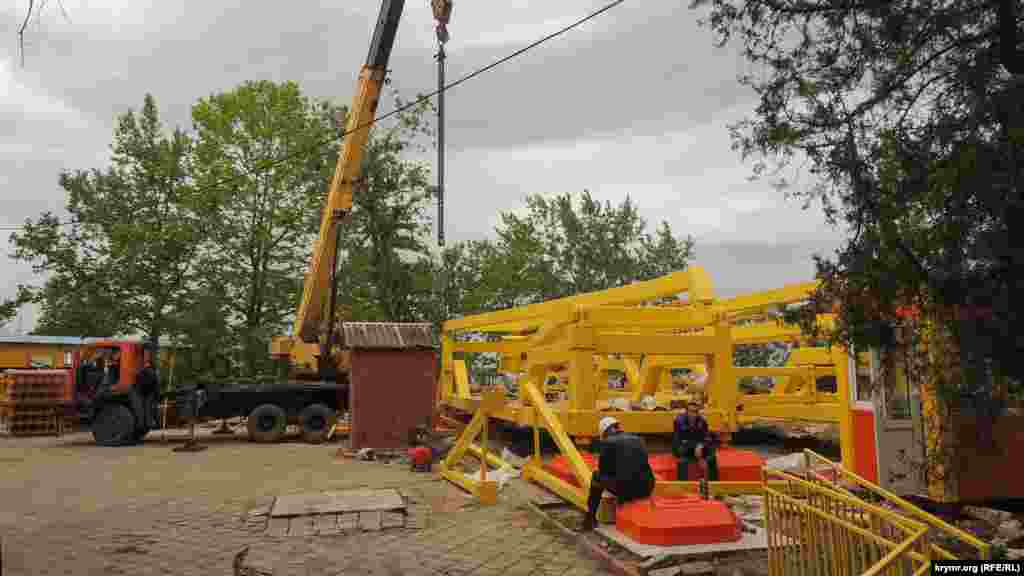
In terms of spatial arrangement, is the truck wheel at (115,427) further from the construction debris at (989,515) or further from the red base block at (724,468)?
the construction debris at (989,515)

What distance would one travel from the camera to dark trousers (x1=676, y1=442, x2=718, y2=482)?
850 cm

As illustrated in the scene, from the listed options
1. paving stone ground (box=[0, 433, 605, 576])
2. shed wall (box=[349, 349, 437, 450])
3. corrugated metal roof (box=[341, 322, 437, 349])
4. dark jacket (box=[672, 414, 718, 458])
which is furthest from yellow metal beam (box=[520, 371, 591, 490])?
corrugated metal roof (box=[341, 322, 437, 349])

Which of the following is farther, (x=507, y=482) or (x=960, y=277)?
(x=507, y=482)

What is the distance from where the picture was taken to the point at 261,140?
31.0 m

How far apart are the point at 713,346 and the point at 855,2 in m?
4.89

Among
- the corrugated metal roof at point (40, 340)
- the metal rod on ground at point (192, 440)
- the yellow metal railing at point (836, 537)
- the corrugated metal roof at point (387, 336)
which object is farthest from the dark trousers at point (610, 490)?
the corrugated metal roof at point (40, 340)

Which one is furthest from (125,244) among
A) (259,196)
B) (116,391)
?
(116,391)

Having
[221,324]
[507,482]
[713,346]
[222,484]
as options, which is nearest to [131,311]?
[221,324]

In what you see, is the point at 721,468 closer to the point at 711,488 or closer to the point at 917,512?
the point at 711,488

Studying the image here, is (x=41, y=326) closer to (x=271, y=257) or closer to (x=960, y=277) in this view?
(x=271, y=257)

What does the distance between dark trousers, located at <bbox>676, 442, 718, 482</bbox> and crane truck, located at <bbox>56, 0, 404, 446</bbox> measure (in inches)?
414

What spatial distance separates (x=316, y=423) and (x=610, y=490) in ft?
37.2

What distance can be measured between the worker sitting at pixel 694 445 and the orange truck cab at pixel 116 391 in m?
13.0

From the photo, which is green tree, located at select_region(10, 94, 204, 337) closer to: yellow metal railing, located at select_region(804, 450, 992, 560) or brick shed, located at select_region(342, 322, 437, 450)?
brick shed, located at select_region(342, 322, 437, 450)
